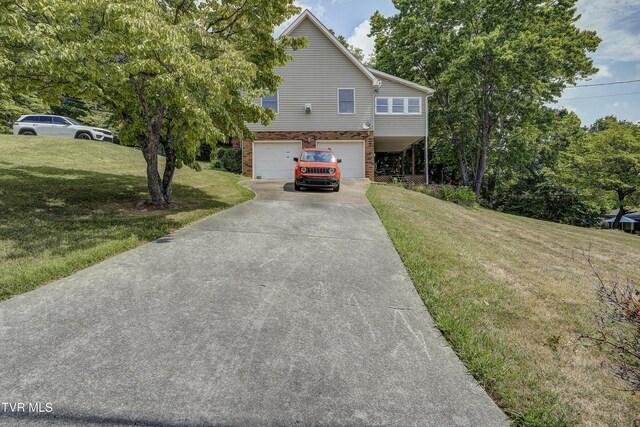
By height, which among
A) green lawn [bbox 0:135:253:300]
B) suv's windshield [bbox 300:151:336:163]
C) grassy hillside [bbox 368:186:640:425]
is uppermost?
suv's windshield [bbox 300:151:336:163]

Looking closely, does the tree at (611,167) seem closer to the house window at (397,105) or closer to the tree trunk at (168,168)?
the house window at (397,105)

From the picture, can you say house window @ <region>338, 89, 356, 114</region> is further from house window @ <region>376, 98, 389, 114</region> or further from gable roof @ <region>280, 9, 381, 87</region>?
house window @ <region>376, 98, 389, 114</region>

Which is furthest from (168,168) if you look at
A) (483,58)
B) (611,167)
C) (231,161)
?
(611,167)

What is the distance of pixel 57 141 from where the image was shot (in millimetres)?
18641

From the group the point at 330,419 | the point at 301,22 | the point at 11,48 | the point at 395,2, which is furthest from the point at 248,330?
the point at 395,2

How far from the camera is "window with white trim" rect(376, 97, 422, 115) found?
69.3 feet

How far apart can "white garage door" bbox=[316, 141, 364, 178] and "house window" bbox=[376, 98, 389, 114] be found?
2.88 metres

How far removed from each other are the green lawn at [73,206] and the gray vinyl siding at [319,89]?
5.87m

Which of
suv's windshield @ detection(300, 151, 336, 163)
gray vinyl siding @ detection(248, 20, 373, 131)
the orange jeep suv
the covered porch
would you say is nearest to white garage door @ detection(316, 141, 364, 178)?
gray vinyl siding @ detection(248, 20, 373, 131)

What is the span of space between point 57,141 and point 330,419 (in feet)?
75.7

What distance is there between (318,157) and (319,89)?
7.47m

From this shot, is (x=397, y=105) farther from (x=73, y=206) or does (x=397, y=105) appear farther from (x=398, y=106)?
(x=73, y=206)

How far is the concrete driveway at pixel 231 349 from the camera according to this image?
243 centimetres

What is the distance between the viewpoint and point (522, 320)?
161 inches
